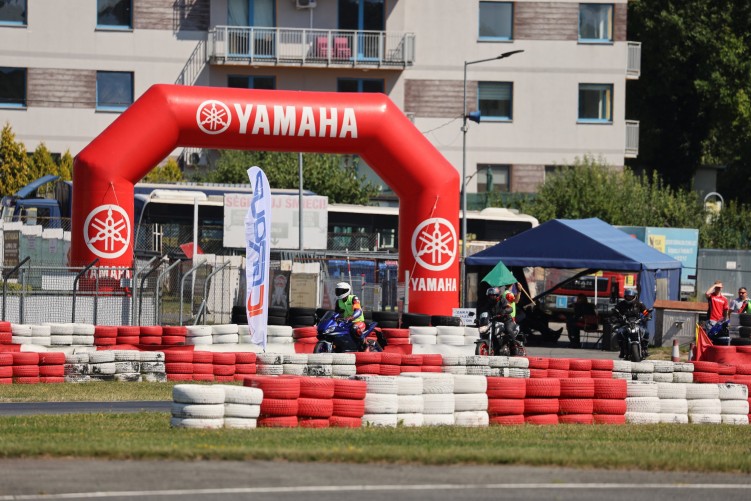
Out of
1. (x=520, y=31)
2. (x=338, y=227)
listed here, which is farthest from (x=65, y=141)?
(x=520, y=31)

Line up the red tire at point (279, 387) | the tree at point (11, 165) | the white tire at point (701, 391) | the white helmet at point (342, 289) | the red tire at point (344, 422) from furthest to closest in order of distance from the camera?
the tree at point (11, 165) → the white helmet at point (342, 289) → the white tire at point (701, 391) → the red tire at point (344, 422) → the red tire at point (279, 387)

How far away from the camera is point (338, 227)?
4541 cm

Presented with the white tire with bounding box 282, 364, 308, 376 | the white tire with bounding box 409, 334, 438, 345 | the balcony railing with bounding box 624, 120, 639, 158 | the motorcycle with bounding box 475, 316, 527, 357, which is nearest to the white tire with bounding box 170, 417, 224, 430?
the white tire with bounding box 282, 364, 308, 376

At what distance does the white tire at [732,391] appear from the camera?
Result: 17.4 metres

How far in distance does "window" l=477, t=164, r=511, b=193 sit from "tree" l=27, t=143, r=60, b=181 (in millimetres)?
16536

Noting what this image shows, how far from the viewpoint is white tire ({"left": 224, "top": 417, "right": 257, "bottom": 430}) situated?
13.3m

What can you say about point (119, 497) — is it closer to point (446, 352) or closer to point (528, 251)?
point (446, 352)

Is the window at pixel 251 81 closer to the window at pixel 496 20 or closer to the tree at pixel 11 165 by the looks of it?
the window at pixel 496 20

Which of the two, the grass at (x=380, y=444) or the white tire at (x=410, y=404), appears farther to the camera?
the white tire at (x=410, y=404)

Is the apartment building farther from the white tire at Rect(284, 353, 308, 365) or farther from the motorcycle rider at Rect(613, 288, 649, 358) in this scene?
the white tire at Rect(284, 353, 308, 365)

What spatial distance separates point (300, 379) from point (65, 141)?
1549 inches

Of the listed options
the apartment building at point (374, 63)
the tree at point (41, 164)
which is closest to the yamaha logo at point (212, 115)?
the tree at point (41, 164)

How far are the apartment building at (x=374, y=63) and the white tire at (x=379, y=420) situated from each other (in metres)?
37.2

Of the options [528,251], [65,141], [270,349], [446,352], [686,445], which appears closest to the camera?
[686,445]
